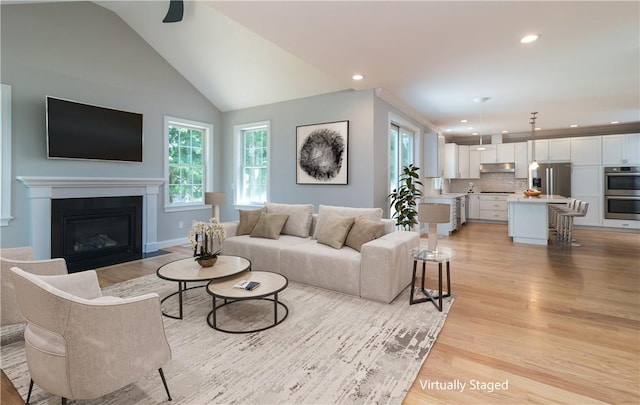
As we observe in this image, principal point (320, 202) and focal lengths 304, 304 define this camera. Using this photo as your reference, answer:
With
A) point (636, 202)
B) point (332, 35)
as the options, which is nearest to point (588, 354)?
point (332, 35)

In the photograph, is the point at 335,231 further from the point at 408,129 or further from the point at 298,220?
the point at 408,129

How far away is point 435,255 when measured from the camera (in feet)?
9.57

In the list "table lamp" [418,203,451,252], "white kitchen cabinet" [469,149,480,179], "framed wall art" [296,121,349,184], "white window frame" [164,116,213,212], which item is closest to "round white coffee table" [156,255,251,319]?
"table lamp" [418,203,451,252]

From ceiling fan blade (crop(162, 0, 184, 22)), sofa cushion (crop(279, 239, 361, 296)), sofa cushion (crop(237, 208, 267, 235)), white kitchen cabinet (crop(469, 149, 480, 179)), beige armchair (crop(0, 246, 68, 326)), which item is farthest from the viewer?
white kitchen cabinet (crop(469, 149, 480, 179))

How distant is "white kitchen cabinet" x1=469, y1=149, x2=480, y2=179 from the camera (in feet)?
29.5

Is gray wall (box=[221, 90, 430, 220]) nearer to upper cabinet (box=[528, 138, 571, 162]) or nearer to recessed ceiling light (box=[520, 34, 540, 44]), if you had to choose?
recessed ceiling light (box=[520, 34, 540, 44])

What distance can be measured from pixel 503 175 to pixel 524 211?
3613 millimetres

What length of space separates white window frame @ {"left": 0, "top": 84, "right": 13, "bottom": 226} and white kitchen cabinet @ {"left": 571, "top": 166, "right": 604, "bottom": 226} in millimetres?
10884

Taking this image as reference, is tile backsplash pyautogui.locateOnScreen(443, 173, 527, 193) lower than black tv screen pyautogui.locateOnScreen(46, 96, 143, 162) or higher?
lower

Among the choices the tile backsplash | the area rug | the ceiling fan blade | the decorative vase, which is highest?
the ceiling fan blade

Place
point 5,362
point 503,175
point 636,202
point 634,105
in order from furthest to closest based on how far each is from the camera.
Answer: point 503,175 < point 636,202 < point 634,105 < point 5,362

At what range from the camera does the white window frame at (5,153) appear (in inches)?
146

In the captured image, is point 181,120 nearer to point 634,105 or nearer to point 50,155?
point 50,155

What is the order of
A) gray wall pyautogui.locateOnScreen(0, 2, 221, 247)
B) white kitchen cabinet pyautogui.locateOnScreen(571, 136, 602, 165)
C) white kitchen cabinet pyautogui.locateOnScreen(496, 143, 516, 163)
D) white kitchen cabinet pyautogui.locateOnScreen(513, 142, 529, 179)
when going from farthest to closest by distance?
white kitchen cabinet pyautogui.locateOnScreen(496, 143, 516, 163)
white kitchen cabinet pyautogui.locateOnScreen(513, 142, 529, 179)
white kitchen cabinet pyautogui.locateOnScreen(571, 136, 602, 165)
gray wall pyautogui.locateOnScreen(0, 2, 221, 247)
